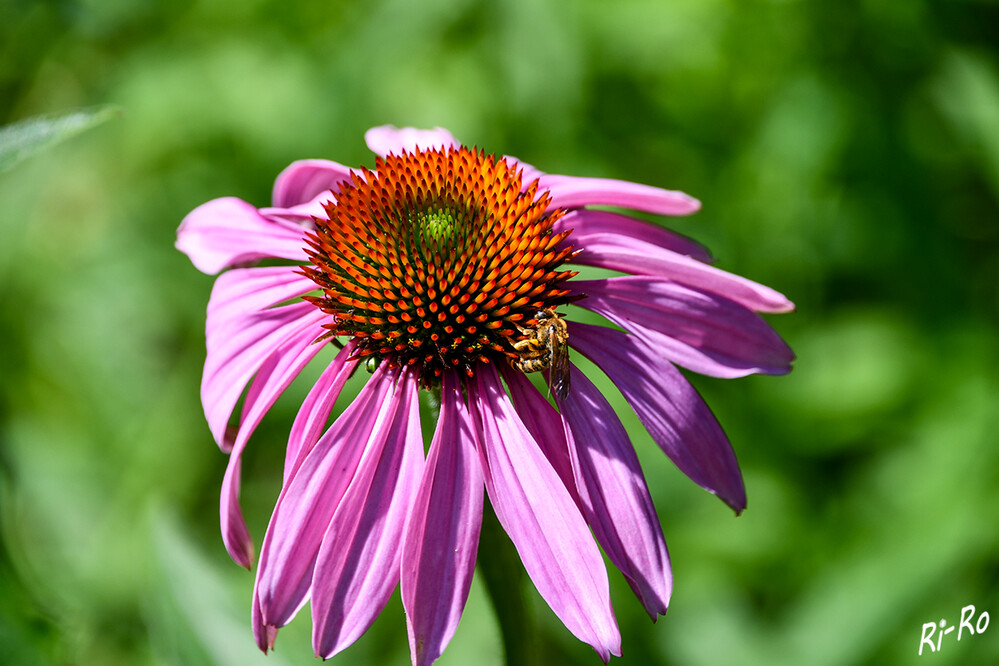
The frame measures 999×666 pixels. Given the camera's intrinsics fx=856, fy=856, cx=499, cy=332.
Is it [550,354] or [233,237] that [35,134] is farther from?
[550,354]

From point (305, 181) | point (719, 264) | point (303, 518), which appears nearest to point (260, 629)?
point (303, 518)

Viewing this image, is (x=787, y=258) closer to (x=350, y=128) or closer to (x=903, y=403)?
(x=903, y=403)

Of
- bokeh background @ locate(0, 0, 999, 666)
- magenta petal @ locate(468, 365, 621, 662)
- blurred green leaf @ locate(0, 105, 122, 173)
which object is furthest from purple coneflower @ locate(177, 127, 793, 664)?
bokeh background @ locate(0, 0, 999, 666)

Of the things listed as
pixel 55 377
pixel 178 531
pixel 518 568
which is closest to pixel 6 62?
pixel 55 377

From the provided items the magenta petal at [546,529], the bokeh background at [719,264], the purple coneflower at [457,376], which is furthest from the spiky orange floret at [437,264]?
the bokeh background at [719,264]

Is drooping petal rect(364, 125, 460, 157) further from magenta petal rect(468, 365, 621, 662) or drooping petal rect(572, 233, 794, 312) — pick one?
magenta petal rect(468, 365, 621, 662)

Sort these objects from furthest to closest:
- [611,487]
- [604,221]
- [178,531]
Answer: [178,531]
[604,221]
[611,487]
